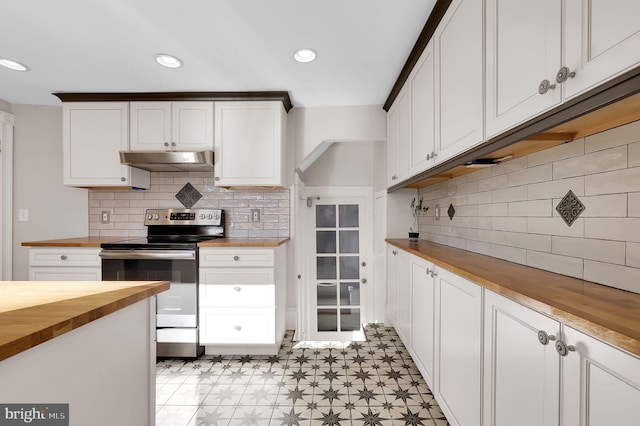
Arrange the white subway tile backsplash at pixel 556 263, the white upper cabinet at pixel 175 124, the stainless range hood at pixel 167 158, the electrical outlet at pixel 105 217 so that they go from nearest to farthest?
the white subway tile backsplash at pixel 556 263, the stainless range hood at pixel 167 158, the white upper cabinet at pixel 175 124, the electrical outlet at pixel 105 217

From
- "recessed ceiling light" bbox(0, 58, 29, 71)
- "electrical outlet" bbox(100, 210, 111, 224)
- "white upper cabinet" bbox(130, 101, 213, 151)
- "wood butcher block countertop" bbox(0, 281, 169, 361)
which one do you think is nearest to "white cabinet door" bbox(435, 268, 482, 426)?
"wood butcher block countertop" bbox(0, 281, 169, 361)

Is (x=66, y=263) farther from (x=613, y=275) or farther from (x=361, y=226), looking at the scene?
(x=613, y=275)

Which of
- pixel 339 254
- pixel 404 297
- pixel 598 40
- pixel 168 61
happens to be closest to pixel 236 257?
pixel 339 254

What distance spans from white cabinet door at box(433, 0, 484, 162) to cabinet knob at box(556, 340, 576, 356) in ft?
2.57

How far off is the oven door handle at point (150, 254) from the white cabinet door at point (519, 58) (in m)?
2.19

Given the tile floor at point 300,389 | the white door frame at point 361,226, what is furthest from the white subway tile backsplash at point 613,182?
the white door frame at point 361,226

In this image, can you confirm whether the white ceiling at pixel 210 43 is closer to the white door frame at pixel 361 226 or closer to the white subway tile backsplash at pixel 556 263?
the white door frame at pixel 361 226

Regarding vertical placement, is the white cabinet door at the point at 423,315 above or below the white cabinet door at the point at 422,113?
below

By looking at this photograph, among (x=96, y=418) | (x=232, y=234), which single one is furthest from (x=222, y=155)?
(x=96, y=418)

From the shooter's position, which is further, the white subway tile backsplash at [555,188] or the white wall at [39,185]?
the white wall at [39,185]

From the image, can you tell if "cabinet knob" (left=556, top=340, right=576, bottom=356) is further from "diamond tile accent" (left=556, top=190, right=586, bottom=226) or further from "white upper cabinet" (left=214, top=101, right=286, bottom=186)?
"white upper cabinet" (left=214, top=101, right=286, bottom=186)

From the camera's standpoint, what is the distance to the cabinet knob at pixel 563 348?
0.71m

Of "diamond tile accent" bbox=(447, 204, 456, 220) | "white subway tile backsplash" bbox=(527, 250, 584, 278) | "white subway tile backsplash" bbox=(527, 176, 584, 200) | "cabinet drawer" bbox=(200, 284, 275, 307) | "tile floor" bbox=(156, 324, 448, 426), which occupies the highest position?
"white subway tile backsplash" bbox=(527, 176, 584, 200)

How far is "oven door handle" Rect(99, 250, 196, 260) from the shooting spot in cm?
225
